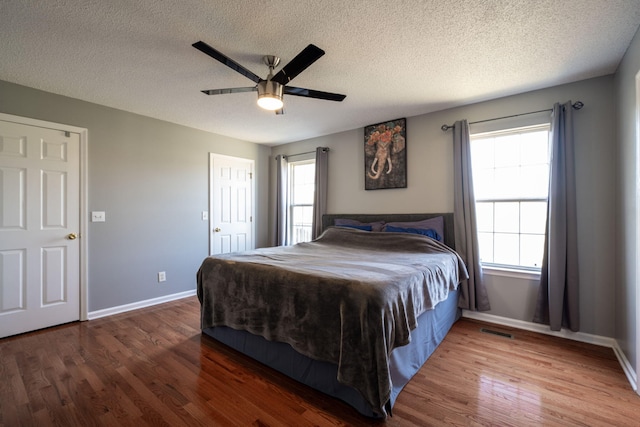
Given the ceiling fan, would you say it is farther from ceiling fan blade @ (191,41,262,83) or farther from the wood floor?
the wood floor

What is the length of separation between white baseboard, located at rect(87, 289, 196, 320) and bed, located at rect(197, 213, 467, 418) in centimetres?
150

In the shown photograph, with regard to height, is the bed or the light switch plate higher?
the light switch plate

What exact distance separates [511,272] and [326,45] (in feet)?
9.51

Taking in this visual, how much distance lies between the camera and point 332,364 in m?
1.74

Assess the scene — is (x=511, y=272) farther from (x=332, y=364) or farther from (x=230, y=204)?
(x=230, y=204)

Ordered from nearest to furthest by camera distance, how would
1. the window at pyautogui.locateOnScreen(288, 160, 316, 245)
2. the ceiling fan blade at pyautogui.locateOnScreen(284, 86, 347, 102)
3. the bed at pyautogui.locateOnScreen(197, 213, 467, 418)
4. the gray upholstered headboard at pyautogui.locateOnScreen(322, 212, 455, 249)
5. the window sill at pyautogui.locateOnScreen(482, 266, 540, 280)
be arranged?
the bed at pyautogui.locateOnScreen(197, 213, 467, 418) < the ceiling fan blade at pyautogui.locateOnScreen(284, 86, 347, 102) < the window sill at pyautogui.locateOnScreen(482, 266, 540, 280) < the gray upholstered headboard at pyautogui.locateOnScreen(322, 212, 455, 249) < the window at pyautogui.locateOnScreen(288, 160, 316, 245)

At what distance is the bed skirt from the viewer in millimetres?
1704

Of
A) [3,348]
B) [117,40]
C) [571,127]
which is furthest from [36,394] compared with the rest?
[571,127]

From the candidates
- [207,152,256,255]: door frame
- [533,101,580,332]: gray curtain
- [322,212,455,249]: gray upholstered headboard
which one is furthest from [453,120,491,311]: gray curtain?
[207,152,256,255]: door frame

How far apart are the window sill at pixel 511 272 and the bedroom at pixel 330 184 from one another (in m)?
0.10

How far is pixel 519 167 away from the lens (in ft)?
9.82

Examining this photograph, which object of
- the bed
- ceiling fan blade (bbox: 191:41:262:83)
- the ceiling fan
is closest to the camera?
the bed

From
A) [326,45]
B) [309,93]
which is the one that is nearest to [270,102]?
[309,93]

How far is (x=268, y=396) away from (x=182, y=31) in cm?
257
